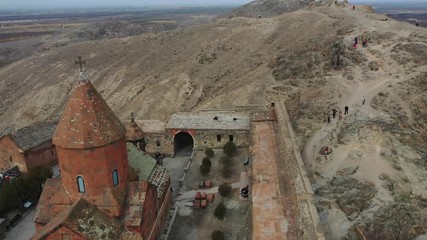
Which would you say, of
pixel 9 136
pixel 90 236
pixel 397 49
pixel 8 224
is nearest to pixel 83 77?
pixel 90 236

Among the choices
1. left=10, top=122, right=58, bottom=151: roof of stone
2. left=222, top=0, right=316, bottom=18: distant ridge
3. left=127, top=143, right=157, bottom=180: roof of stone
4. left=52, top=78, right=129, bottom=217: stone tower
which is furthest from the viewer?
left=222, top=0, right=316, bottom=18: distant ridge

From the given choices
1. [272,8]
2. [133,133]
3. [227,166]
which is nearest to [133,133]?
[133,133]

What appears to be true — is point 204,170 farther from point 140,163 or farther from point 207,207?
point 140,163

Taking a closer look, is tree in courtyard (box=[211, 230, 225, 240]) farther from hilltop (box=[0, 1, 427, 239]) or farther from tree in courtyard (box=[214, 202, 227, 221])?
hilltop (box=[0, 1, 427, 239])

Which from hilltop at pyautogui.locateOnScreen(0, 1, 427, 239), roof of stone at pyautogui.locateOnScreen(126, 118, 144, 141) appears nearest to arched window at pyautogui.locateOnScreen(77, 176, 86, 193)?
roof of stone at pyautogui.locateOnScreen(126, 118, 144, 141)

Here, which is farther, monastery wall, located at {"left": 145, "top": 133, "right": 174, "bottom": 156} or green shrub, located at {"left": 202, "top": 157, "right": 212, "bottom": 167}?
monastery wall, located at {"left": 145, "top": 133, "right": 174, "bottom": 156}

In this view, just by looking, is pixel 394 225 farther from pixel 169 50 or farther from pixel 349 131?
pixel 169 50

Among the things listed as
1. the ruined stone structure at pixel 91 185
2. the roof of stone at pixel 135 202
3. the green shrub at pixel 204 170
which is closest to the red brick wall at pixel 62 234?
the ruined stone structure at pixel 91 185
